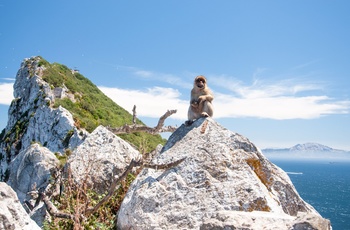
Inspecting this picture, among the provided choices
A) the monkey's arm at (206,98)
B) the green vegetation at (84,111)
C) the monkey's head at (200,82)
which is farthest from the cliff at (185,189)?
the green vegetation at (84,111)

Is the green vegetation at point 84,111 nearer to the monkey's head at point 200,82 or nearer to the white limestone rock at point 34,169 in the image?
the white limestone rock at point 34,169

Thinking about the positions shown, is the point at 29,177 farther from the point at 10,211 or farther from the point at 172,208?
the point at 10,211

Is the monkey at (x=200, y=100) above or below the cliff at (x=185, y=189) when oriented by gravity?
above

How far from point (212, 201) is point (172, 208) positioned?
0.59 metres

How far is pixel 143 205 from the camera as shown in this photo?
4.99 m

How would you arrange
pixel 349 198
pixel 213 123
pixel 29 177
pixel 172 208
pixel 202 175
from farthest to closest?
pixel 349 198 → pixel 29 177 → pixel 213 123 → pixel 202 175 → pixel 172 208

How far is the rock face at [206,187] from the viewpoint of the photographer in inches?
188

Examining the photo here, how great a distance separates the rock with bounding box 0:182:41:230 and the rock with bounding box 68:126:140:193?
3.36 m

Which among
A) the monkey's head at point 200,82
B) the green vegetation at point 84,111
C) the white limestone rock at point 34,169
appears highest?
the green vegetation at point 84,111

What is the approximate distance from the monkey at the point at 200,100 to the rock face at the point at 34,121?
2498cm

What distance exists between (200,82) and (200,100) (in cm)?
52

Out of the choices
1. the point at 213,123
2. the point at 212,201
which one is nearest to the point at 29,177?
the point at 213,123

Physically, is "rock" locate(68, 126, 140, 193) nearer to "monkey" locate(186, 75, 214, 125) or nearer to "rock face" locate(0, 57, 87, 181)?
"monkey" locate(186, 75, 214, 125)

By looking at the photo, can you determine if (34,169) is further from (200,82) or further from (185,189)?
(185,189)
